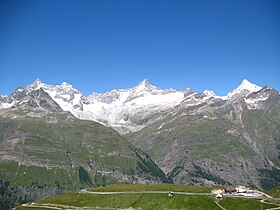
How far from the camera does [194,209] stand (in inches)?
7766

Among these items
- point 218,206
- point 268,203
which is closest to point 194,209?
point 218,206

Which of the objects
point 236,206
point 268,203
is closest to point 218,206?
point 236,206

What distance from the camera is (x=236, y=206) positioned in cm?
19475

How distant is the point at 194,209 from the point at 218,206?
540 inches

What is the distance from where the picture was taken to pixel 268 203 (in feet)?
642

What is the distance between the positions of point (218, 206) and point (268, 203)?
91.9 ft

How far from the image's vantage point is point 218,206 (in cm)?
19700

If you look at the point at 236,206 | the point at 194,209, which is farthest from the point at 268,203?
the point at 194,209

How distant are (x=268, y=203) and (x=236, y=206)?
18.4m

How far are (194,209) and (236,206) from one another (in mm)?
23462

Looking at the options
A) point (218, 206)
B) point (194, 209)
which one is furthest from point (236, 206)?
point (194, 209)

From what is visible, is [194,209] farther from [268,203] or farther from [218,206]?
[268,203]

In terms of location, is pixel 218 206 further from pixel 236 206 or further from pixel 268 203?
pixel 268 203

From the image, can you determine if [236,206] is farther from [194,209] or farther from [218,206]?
→ [194,209]
